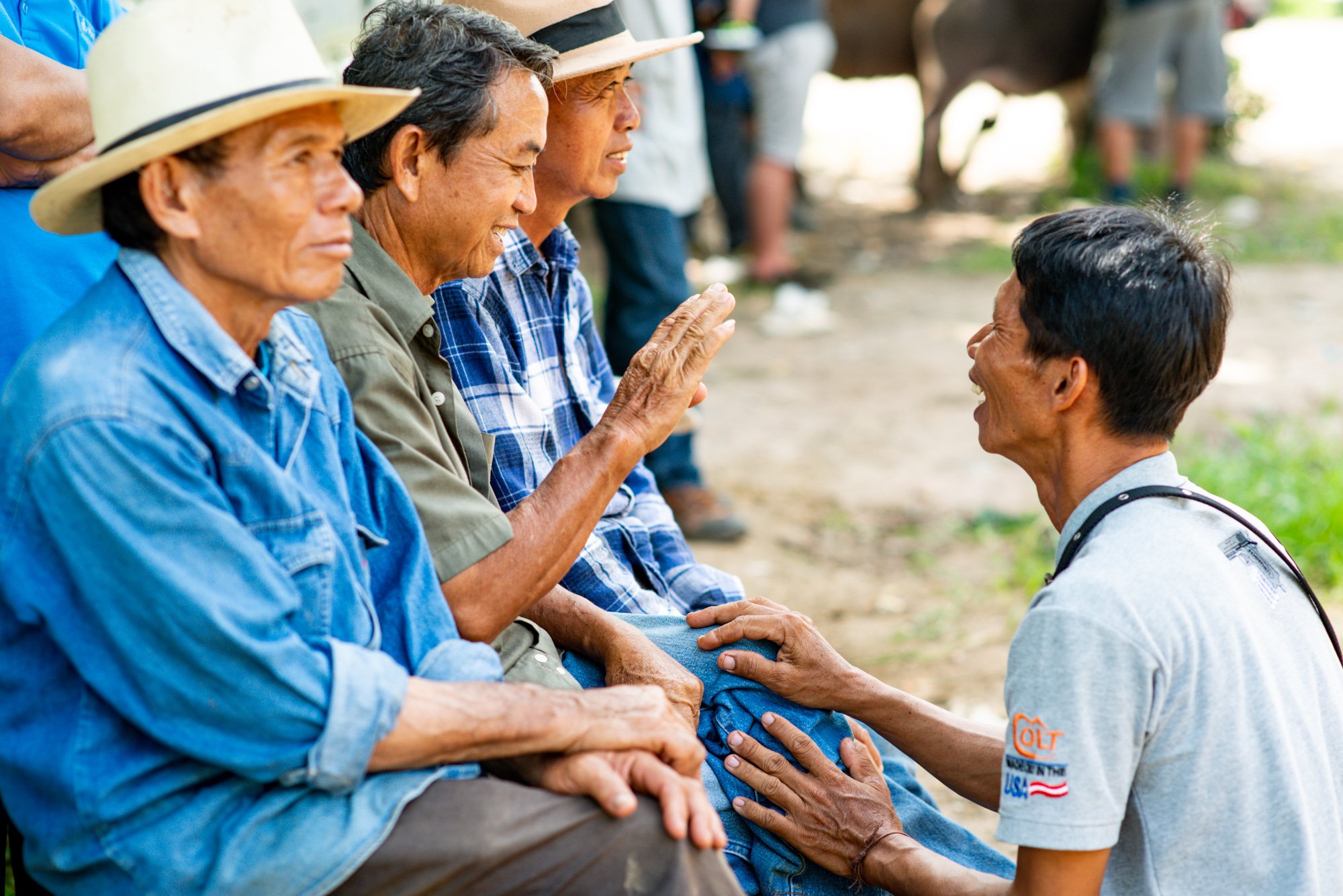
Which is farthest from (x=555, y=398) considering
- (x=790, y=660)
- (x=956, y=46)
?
(x=956, y=46)

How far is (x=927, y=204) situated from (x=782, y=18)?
9.65ft

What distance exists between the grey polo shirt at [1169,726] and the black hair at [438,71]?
124cm

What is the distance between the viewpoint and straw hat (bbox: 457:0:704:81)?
9.10ft

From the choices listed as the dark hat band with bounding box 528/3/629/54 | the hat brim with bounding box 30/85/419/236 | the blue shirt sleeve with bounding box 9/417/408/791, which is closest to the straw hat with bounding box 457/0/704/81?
the dark hat band with bounding box 528/3/629/54

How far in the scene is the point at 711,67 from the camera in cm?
738

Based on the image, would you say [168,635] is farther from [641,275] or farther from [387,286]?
[641,275]

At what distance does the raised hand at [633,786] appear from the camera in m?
1.76

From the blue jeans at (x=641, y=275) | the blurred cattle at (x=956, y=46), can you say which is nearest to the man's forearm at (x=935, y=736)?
the blue jeans at (x=641, y=275)

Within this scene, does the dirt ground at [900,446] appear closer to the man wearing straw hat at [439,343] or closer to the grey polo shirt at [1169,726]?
the grey polo shirt at [1169,726]

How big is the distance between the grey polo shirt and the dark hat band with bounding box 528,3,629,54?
1567 mm

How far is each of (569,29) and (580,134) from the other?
23 centimetres

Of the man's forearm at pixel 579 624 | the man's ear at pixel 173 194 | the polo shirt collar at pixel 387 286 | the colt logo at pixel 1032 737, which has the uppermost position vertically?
the man's ear at pixel 173 194

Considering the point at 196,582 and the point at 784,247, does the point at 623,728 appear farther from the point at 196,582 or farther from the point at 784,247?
the point at 784,247

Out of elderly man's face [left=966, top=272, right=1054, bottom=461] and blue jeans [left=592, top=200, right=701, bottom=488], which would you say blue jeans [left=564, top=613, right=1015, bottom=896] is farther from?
blue jeans [left=592, top=200, right=701, bottom=488]
